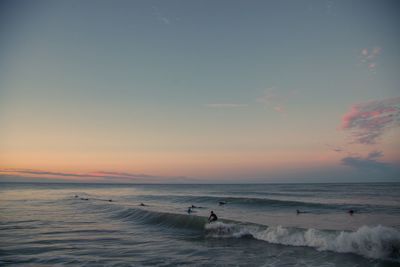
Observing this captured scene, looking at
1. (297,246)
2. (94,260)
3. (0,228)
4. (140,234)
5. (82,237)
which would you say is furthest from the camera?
(0,228)

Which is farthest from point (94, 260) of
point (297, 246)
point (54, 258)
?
point (297, 246)

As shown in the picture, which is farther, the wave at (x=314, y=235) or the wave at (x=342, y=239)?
the wave at (x=314, y=235)

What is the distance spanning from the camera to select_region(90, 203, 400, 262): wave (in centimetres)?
1423

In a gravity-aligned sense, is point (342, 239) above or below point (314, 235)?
above

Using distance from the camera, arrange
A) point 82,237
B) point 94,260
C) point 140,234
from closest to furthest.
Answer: point 94,260 < point 82,237 < point 140,234

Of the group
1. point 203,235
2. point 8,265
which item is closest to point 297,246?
point 203,235

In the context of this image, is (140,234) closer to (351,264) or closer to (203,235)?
(203,235)

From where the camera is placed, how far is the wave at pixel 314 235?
46.7 feet

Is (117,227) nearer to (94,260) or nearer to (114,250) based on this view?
(114,250)

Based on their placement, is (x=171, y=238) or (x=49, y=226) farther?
(x=49, y=226)

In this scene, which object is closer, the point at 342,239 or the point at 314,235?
the point at 342,239

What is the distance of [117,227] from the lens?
76.3 ft

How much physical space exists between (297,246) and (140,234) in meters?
10.4

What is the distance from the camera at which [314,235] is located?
55.8 ft
